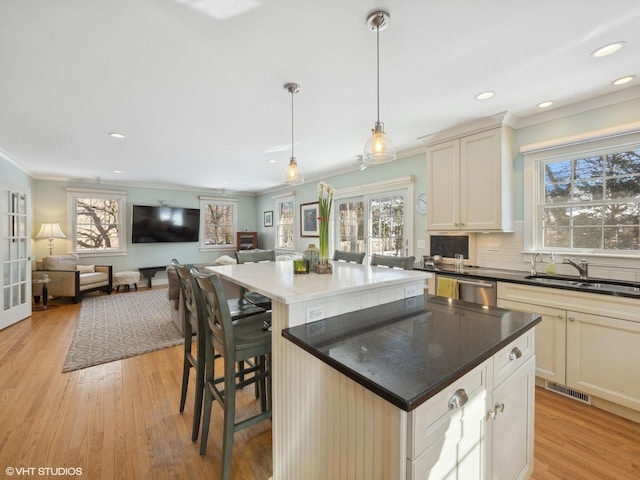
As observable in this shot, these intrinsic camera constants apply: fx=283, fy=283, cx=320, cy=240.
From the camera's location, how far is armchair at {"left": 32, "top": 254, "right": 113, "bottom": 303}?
5.07 m

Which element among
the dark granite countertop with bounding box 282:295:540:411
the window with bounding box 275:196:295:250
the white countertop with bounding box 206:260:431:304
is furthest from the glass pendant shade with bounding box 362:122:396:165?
the window with bounding box 275:196:295:250

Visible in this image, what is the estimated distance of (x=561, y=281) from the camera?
254 centimetres

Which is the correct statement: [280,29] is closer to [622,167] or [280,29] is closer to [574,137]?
[574,137]

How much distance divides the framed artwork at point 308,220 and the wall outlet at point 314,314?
14.9ft

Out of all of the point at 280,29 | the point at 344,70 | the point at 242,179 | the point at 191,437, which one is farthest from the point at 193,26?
the point at 242,179

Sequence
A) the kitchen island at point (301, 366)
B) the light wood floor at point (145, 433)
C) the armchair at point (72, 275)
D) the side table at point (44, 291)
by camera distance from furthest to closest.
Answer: the armchair at point (72, 275) → the side table at point (44, 291) → the light wood floor at point (145, 433) → the kitchen island at point (301, 366)

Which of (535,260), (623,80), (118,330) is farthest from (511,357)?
(118,330)

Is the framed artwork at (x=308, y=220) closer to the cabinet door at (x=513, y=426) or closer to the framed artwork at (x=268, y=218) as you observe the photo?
the framed artwork at (x=268, y=218)

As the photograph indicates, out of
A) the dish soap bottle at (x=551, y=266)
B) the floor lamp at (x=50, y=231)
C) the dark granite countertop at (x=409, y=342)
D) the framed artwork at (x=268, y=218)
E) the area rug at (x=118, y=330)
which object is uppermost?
the framed artwork at (x=268, y=218)

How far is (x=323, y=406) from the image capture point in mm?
1109

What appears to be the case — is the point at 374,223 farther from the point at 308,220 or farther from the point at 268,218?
the point at 268,218

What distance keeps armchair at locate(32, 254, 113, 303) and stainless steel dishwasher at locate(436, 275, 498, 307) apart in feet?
20.5

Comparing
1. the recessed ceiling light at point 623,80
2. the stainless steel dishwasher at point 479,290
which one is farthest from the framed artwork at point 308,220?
the recessed ceiling light at point 623,80

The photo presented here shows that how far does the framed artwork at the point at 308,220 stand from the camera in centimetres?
595
